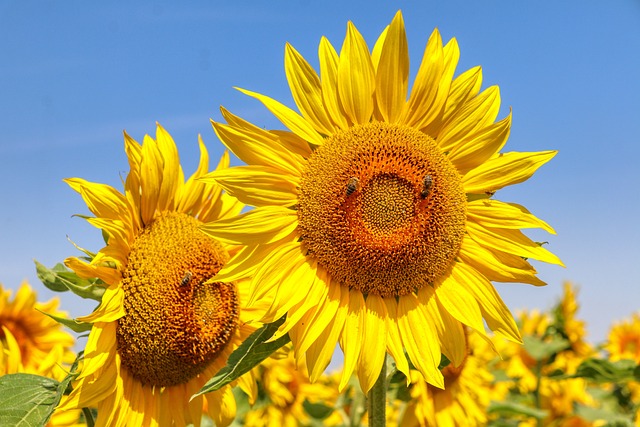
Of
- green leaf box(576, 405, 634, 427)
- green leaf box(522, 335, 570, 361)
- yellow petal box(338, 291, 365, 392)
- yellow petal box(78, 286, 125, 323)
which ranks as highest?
yellow petal box(338, 291, 365, 392)

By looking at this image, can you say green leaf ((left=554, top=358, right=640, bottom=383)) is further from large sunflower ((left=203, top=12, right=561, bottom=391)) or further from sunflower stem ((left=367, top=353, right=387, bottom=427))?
sunflower stem ((left=367, top=353, right=387, bottom=427))

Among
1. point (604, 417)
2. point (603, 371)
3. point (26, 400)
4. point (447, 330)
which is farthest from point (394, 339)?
point (604, 417)

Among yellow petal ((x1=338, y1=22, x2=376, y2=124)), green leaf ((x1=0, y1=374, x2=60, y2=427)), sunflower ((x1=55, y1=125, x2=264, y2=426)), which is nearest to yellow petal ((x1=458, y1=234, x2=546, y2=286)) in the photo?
yellow petal ((x1=338, y1=22, x2=376, y2=124))

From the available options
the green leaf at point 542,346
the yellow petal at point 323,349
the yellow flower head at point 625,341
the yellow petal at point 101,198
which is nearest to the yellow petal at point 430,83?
the yellow petal at point 323,349

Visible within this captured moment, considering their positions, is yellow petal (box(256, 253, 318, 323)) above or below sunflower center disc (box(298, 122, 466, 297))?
below

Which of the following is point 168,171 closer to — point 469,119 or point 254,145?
point 254,145

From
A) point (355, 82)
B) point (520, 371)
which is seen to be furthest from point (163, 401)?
point (520, 371)

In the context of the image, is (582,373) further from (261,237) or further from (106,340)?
(106,340)
